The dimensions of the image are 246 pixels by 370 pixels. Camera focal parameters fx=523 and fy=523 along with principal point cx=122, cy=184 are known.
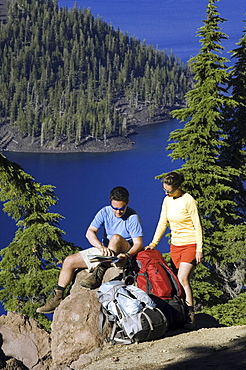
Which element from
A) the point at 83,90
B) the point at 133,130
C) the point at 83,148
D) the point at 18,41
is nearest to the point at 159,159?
the point at 83,148

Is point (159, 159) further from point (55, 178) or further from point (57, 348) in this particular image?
point (57, 348)

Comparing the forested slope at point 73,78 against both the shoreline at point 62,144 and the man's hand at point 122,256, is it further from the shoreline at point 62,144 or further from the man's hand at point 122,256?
the man's hand at point 122,256

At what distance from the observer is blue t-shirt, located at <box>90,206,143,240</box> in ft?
20.7

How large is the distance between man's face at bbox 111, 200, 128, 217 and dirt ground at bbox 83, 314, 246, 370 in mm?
1483

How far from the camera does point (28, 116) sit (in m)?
140

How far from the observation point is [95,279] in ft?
20.8

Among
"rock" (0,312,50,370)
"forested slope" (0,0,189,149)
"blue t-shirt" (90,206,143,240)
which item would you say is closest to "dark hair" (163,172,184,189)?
"blue t-shirt" (90,206,143,240)

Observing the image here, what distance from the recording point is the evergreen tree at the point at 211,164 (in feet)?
51.8

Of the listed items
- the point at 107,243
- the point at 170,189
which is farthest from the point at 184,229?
the point at 107,243

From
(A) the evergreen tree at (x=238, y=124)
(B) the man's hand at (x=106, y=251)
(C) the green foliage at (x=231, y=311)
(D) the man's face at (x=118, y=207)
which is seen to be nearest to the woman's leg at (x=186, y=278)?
(B) the man's hand at (x=106, y=251)

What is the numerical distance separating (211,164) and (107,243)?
10.9 metres

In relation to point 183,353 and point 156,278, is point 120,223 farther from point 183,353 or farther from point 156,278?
point 183,353

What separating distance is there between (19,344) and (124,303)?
180cm

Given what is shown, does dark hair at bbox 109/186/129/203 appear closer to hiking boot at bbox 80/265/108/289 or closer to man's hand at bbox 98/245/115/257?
man's hand at bbox 98/245/115/257
